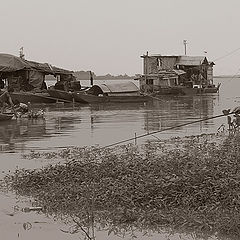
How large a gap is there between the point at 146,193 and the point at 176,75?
1746 inches

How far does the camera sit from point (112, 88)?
1523 inches

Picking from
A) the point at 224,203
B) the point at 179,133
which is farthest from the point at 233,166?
the point at 179,133

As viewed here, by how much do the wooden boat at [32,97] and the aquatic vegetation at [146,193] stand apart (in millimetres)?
25708

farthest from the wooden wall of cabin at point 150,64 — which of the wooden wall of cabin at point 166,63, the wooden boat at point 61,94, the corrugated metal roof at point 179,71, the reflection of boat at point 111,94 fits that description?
the wooden boat at point 61,94

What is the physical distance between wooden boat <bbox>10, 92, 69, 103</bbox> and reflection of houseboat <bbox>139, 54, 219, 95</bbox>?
13.9 meters

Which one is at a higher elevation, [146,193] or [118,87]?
[118,87]

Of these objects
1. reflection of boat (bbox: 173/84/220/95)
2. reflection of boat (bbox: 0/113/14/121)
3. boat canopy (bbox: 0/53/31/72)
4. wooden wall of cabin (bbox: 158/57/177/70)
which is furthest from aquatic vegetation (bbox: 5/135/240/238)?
wooden wall of cabin (bbox: 158/57/177/70)

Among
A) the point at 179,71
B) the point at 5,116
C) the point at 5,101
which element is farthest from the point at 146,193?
the point at 179,71

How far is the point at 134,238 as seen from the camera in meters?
5.86

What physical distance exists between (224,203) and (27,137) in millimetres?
11464

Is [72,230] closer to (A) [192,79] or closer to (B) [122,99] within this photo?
(B) [122,99]

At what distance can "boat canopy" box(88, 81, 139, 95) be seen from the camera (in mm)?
38500

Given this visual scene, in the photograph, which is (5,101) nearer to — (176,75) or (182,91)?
(176,75)

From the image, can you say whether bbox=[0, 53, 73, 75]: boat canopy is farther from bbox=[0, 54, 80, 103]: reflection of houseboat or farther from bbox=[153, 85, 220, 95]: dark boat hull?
bbox=[153, 85, 220, 95]: dark boat hull
